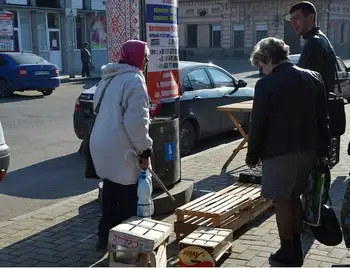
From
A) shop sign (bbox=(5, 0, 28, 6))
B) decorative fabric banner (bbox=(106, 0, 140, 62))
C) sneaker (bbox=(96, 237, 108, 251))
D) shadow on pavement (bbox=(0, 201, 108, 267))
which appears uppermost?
shop sign (bbox=(5, 0, 28, 6))

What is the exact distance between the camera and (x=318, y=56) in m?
4.80

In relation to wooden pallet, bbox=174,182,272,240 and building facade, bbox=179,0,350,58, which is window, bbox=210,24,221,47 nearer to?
building facade, bbox=179,0,350,58

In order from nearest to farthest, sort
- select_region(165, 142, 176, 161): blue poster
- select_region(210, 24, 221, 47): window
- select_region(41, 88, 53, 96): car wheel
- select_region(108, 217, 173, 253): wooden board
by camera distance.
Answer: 1. select_region(108, 217, 173, 253): wooden board
2. select_region(165, 142, 176, 161): blue poster
3. select_region(41, 88, 53, 96): car wheel
4. select_region(210, 24, 221, 47): window

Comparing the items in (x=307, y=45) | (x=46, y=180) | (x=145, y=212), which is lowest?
(x=46, y=180)

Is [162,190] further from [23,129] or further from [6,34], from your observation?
[6,34]

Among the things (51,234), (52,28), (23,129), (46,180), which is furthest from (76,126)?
(52,28)

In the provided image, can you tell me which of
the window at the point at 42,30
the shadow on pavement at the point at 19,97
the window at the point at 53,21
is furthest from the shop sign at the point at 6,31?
the shadow on pavement at the point at 19,97

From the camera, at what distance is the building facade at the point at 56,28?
1133 inches

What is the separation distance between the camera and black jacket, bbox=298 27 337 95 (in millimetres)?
4805

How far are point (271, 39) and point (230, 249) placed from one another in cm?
180

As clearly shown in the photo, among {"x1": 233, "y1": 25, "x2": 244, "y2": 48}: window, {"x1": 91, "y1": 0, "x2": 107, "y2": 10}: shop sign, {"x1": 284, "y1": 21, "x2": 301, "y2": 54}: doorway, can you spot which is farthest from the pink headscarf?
{"x1": 233, "y1": 25, "x2": 244, "y2": 48}: window

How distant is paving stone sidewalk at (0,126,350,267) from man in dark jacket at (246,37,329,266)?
0.34m

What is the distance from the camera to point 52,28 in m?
30.9

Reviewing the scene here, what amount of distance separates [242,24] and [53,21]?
965 inches
